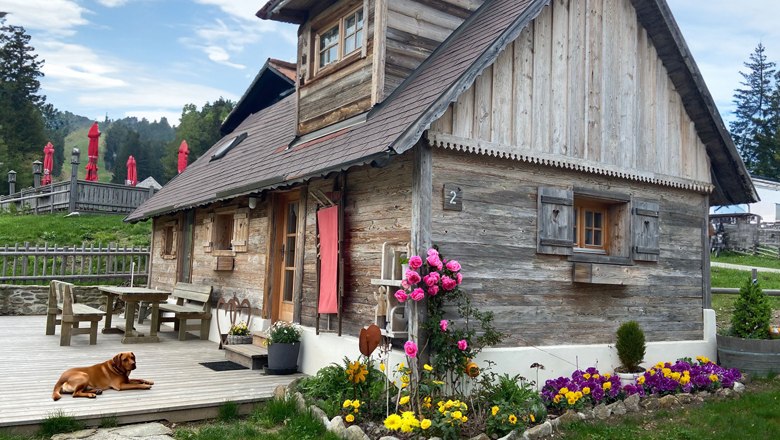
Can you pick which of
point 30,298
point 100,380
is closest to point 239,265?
point 100,380

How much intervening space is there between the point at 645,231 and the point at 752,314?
6.66 feet

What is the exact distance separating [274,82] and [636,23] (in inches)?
410

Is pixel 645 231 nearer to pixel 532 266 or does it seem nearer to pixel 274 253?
pixel 532 266

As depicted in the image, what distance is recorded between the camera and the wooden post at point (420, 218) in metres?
6.52

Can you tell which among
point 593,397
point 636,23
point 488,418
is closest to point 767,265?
point 636,23

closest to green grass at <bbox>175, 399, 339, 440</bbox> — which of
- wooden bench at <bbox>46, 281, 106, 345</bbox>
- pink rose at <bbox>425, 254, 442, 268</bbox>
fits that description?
pink rose at <bbox>425, 254, 442, 268</bbox>

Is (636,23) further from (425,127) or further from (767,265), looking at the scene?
(767,265)

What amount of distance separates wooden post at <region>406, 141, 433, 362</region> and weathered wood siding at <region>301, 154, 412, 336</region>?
16 centimetres

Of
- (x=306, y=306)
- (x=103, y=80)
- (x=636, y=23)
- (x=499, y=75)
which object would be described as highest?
(x=103, y=80)

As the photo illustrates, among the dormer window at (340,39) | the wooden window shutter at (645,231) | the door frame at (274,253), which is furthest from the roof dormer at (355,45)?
the wooden window shutter at (645,231)

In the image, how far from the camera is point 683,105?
9398 millimetres

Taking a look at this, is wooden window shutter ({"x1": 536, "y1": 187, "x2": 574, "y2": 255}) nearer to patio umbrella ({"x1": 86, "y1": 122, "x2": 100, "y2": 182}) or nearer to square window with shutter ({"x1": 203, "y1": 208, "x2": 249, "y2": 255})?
square window with shutter ({"x1": 203, "y1": 208, "x2": 249, "y2": 255})

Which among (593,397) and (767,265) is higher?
(767,265)

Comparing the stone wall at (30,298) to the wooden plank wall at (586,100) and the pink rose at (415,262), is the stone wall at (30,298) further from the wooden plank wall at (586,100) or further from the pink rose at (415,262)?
the wooden plank wall at (586,100)
